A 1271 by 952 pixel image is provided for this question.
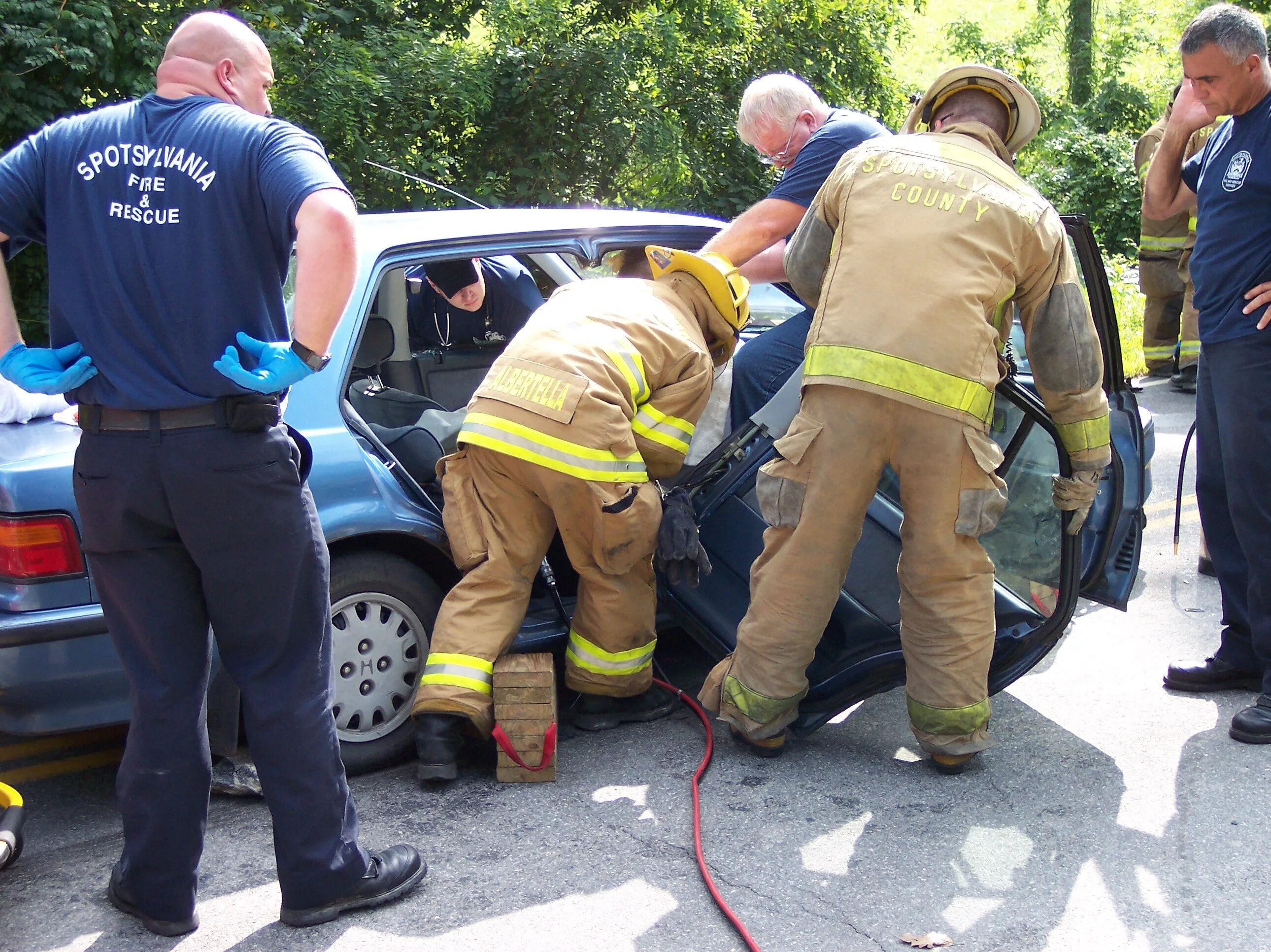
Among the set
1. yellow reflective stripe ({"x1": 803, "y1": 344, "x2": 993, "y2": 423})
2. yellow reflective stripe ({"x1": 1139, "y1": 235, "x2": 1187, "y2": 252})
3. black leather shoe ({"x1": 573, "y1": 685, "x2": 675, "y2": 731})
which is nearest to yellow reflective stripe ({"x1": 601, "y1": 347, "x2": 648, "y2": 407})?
yellow reflective stripe ({"x1": 803, "y1": 344, "x2": 993, "y2": 423})

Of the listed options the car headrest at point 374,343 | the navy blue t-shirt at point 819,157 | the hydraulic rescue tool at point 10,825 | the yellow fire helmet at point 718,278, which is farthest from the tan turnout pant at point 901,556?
the hydraulic rescue tool at point 10,825

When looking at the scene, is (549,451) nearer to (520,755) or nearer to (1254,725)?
(520,755)

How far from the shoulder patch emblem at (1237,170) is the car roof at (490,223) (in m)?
1.61

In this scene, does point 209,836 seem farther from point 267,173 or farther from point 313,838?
point 267,173

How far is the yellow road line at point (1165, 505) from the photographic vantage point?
234 inches

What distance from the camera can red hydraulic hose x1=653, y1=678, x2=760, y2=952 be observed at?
8.68 ft

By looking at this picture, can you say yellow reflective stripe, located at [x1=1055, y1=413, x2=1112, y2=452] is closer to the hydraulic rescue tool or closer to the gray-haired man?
the gray-haired man

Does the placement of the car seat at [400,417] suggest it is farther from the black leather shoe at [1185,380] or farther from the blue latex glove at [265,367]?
the black leather shoe at [1185,380]

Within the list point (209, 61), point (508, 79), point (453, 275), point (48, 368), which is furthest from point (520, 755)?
point (508, 79)

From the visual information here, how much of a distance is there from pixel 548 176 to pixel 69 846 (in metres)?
6.82

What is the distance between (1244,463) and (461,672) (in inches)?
92.2

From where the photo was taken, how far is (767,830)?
3.10m

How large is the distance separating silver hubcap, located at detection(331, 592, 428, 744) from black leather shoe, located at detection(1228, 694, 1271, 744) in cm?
233

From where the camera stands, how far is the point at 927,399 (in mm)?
3127
